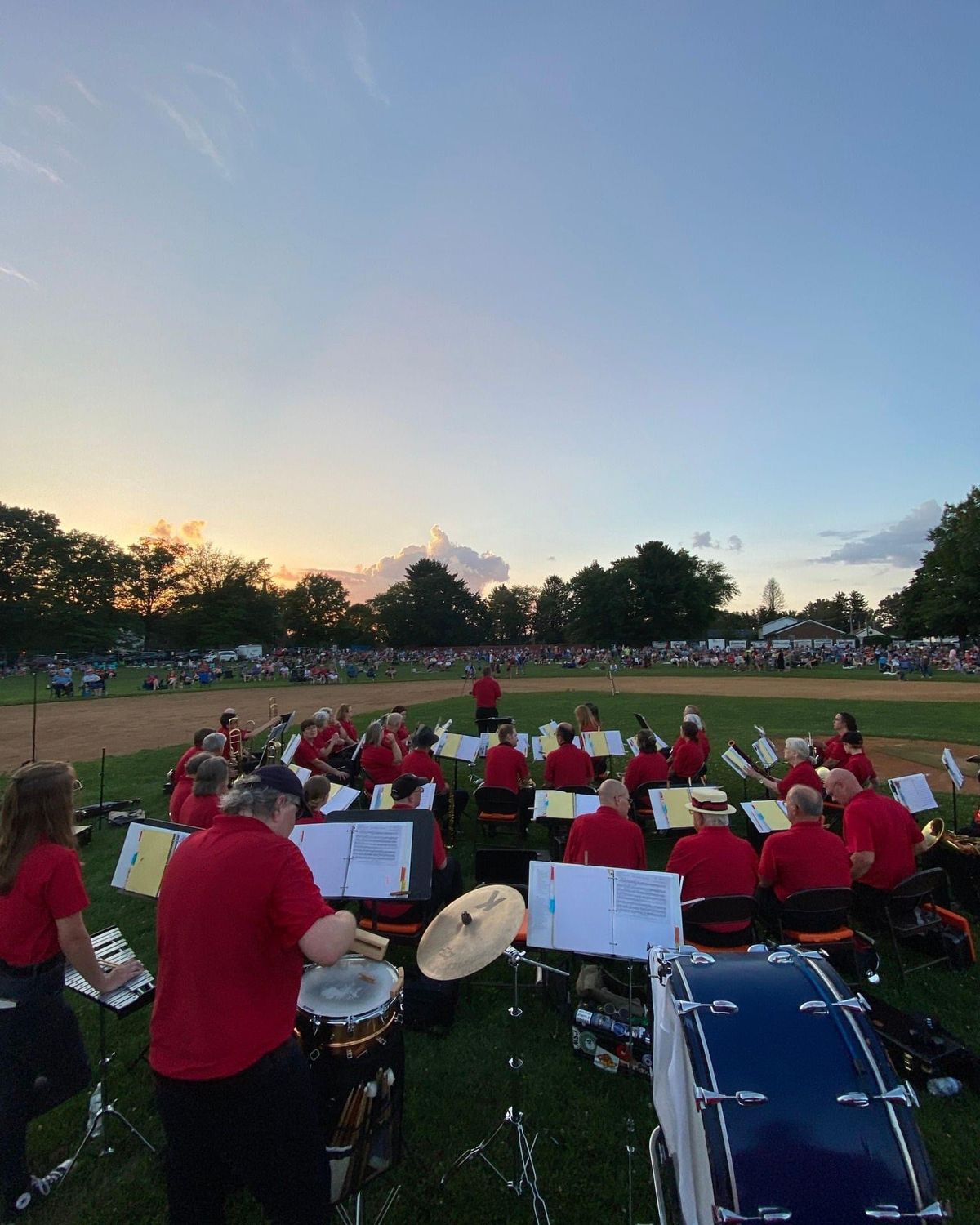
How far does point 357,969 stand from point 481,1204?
1492 mm

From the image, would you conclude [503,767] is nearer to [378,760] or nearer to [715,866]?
[378,760]

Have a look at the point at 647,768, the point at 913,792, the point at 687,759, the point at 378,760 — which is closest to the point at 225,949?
the point at 378,760

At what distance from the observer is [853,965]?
213 inches

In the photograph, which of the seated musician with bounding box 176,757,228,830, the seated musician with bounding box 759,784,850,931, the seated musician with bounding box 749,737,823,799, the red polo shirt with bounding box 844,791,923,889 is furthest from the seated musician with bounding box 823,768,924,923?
the seated musician with bounding box 176,757,228,830

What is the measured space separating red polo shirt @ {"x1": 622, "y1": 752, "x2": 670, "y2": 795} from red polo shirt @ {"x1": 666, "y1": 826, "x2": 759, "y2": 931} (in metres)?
4.36

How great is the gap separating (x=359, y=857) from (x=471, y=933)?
160 centimetres

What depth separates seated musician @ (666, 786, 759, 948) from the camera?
477 cm

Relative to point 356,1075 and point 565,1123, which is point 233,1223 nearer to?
point 356,1075

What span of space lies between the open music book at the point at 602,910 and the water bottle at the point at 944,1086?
2.27m

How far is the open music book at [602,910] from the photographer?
12.3 feet

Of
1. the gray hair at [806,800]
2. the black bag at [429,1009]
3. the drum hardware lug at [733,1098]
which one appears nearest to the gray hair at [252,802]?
the drum hardware lug at [733,1098]

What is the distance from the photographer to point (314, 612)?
338ft

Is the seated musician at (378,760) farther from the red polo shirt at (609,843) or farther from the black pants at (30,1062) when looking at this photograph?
the black pants at (30,1062)

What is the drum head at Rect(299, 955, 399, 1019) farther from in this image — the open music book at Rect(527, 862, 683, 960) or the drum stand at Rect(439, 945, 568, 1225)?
the open music book at Rect(527, 862, 683, 960)
